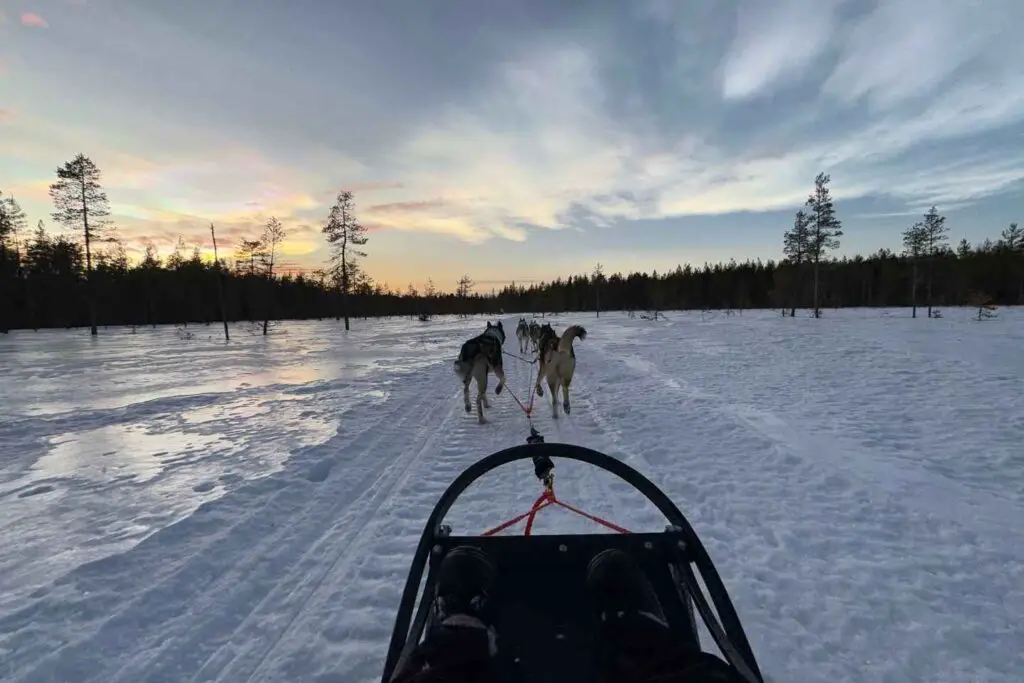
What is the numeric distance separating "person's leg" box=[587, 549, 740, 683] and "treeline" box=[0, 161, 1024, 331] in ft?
132

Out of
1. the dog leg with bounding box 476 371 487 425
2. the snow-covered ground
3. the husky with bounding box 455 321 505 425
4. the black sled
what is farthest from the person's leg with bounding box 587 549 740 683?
→ the husky with bounding box 455 321 505 425

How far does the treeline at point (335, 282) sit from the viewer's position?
39.8m

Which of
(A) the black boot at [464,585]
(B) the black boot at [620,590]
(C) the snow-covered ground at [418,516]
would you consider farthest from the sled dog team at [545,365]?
(B) the black boot at [620,590]

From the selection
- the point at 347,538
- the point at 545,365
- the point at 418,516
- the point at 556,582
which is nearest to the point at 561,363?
the point at 545,365

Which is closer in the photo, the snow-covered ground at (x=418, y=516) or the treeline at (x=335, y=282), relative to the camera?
the snow-covered ground at (x=418, y=516)

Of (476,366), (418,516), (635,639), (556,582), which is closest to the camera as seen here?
(635,639)

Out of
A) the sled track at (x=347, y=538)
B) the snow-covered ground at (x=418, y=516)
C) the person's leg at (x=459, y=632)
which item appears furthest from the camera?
the snow-covered ground at (x=418, y=516)

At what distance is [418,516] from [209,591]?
1570 millimetres

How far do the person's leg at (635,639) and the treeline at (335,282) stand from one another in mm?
40295

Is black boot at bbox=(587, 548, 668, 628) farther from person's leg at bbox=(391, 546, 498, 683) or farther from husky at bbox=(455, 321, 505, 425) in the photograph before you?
husky at bbox=(455, 321, 505, 425)

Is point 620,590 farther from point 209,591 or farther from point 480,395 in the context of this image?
point 480,395

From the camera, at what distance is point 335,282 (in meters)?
41.6

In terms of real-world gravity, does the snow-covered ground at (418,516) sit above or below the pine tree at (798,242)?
below

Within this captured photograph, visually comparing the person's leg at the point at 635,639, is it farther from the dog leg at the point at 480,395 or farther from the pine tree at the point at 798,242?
the pine tree at the point at 798,242
